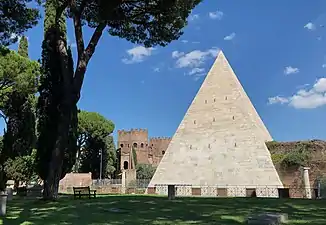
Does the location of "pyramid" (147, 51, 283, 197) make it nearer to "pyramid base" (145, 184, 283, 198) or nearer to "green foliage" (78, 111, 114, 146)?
"pyramid base" (145, 184, 283, 198)

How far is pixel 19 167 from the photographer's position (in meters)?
21.2

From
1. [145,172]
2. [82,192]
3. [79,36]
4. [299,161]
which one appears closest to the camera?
[79,36]

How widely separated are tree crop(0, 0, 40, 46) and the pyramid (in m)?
14.5

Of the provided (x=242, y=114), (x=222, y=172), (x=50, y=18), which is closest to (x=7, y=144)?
(x=50, y=18)

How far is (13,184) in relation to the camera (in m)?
22.8

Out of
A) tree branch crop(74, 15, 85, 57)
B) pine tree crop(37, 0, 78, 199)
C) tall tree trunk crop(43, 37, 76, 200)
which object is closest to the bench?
pine tree crop(37, 0, 78, 199)

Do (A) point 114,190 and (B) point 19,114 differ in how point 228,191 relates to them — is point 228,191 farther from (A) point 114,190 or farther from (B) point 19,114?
(B) point 19,114

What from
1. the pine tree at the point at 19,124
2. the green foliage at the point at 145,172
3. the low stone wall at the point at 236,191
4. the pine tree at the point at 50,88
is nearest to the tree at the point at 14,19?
the pine tree at the point at 50,88

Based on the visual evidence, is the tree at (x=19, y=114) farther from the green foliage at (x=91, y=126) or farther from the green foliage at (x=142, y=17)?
the green foliage at (x=91, y=126)

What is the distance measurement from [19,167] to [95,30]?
40.1 ft

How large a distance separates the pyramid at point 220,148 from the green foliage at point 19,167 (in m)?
8.32

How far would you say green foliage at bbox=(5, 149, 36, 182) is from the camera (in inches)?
822

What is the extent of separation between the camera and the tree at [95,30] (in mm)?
11352

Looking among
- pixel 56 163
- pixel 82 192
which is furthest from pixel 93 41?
pixel 82 192
